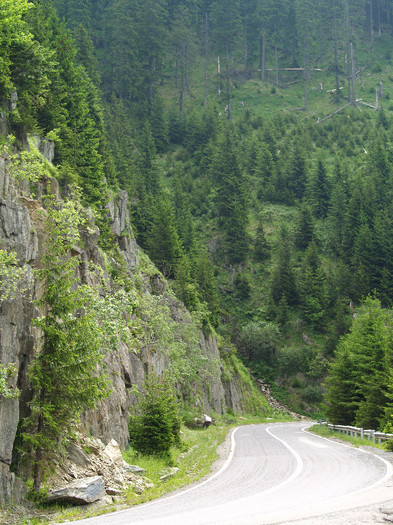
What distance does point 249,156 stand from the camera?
7775cm

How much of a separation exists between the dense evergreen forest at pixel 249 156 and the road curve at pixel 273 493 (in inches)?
364

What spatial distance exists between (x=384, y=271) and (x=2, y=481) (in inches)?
2213

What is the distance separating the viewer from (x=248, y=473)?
539 inches

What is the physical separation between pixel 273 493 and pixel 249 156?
72.1 metres

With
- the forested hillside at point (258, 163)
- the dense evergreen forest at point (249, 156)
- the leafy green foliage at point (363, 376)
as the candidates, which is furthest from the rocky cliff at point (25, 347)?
the forested hillside at point (258, 163)

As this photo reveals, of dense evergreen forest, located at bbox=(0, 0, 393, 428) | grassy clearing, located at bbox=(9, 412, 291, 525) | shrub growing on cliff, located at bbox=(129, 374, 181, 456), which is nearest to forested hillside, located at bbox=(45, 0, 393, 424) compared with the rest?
dense evergreen forest, located at bbox=(0, 0, 393, 428)

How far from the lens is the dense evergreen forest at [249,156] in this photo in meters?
30.5

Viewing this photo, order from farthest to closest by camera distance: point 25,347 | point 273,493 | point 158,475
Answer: point 158,475 → point 25,347 → point 273,493

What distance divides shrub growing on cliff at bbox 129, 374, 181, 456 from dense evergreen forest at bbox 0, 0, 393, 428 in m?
11.1

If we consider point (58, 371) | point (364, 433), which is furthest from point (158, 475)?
point (364, 433)

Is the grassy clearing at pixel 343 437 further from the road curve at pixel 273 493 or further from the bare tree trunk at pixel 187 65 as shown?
the bare tree trunk at pixel 187 65

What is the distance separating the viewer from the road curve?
8.26 metres

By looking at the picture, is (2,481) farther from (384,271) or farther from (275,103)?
(275,103)

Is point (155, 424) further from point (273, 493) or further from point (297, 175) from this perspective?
point (297, 175)
